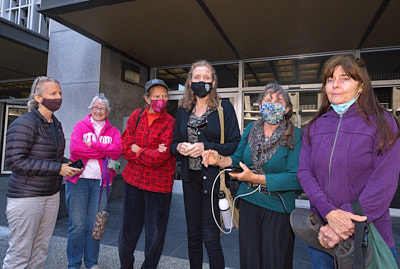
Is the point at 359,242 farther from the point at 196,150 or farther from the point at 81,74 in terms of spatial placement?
the point at 81,74

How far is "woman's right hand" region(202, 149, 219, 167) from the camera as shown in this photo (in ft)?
5.96

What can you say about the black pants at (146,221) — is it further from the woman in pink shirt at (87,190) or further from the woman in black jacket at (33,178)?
the woman in black jacket at (33,178)

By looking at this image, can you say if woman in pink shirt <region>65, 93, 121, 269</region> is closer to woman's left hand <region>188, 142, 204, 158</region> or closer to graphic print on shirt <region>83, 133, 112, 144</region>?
graphic print on shirt <region>83, 133, 112, 144</region>

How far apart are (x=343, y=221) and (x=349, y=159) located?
321 millimetres

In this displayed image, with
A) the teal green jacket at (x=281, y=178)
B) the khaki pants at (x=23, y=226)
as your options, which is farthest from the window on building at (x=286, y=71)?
the khaki pants at (x=23, y=226)

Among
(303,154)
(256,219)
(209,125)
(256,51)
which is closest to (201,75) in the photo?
(209,125)

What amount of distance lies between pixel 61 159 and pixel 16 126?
18.7 inches

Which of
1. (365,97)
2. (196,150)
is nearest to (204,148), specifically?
(196,150)

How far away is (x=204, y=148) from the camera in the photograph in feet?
6.39

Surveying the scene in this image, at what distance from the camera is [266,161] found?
1.75 metres

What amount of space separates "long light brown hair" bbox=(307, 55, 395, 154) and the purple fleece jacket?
0.02 m

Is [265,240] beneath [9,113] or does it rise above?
beneath

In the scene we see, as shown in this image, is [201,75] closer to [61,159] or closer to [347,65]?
[347,65]

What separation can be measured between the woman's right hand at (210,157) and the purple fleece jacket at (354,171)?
2.10 feet
